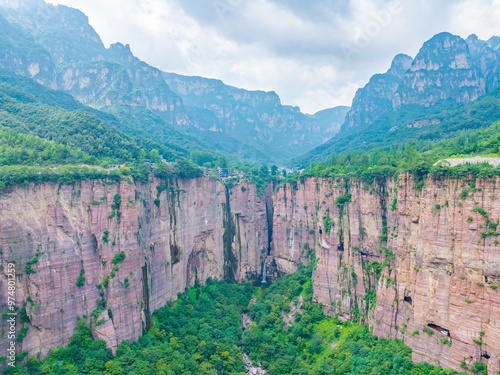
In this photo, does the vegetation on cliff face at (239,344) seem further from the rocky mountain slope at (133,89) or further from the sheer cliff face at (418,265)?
the rocky mountain slope at (133,89)

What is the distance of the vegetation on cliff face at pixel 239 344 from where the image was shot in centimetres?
2866

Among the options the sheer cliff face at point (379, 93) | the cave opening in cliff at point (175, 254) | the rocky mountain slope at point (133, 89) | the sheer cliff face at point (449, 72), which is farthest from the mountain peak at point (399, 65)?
the cave opening in cliff at point (175, 254)

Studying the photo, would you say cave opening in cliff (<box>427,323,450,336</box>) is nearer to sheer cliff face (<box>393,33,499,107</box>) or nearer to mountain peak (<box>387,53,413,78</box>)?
sheer cliff face (<box>393,33,499,107</box>)

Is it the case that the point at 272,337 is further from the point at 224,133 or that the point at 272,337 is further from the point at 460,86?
the point at 224,133

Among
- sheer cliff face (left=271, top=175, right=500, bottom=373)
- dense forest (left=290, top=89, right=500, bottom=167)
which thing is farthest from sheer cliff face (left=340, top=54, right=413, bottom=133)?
sheer cliff face (left=271, top=175, right=500, bottom=373)

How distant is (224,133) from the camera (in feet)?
549

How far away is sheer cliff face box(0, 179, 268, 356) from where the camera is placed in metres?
26.8

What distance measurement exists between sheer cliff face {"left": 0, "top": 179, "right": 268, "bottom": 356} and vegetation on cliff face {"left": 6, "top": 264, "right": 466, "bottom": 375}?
1561mm

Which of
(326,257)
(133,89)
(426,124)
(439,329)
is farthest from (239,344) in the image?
(133,89)

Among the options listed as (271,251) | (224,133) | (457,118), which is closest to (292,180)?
(271,251)

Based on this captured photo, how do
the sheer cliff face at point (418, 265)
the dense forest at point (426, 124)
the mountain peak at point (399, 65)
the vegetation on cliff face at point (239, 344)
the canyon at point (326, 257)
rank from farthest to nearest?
the mountain peak at point (399, 65), the dense forest at point (426, 124), the vegetation on cliff face at point (239, 344), the canyon at point (326, 257), the sheer cliff face at point (418, 265)

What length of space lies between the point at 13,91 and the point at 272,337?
188 ft

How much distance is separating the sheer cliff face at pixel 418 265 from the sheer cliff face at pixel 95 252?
1991 cm

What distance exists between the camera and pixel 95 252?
31.4 m
